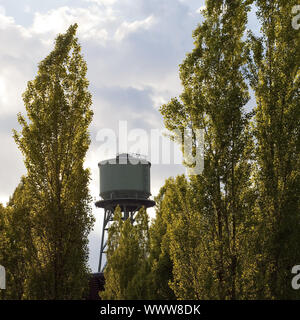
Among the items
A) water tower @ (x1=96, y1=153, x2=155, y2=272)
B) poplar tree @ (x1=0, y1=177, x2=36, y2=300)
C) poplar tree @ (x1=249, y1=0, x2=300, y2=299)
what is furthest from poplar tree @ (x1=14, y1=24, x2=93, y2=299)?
water tower @ (x1=96, y1=153, x2=155, y2=272)

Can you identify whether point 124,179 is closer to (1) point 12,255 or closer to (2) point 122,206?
(2) point 122,206

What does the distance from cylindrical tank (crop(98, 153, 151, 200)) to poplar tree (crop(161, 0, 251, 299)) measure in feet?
95.0

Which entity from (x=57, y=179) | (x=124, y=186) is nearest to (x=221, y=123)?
(x=57, y=179)

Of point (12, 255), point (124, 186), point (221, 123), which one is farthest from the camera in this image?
point (124, 186)

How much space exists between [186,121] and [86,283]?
545 cm

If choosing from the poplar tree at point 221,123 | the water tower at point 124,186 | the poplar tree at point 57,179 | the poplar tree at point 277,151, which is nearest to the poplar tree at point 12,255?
the poplar tree at point 57,179

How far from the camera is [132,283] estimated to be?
26.7 m

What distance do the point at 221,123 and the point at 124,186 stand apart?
30624mm

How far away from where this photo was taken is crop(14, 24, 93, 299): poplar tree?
547 inches

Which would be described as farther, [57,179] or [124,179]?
[124,179]

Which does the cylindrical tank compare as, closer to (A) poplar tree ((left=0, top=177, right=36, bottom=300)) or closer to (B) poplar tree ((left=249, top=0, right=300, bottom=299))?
(A) poplar tree ((left=0, top=177, right=36, bottom=300))

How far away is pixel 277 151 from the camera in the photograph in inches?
551

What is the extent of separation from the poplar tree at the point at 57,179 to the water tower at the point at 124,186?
28749 mm
